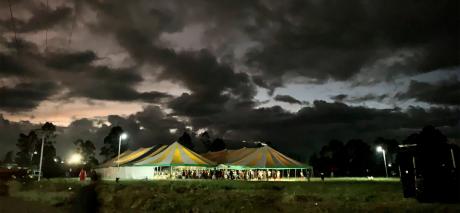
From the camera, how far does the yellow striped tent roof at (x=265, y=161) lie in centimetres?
3666

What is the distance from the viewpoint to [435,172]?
12195mm

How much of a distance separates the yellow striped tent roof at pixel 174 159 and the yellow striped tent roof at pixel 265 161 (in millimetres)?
3643

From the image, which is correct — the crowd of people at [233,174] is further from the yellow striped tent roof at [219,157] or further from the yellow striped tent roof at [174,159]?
the yellow striped tent roof at [174,159]

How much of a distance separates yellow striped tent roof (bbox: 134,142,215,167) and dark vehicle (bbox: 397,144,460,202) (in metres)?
24.4

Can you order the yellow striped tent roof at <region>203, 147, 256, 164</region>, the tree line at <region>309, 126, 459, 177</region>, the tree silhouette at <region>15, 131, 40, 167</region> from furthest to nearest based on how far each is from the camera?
the tree silhouette at <region>15, 131, 40, 167</region>, the tree line at <region>309, 126, 459, 177</region>, the yellow striped tent roof at <region>203, 147, 256, 164</region>

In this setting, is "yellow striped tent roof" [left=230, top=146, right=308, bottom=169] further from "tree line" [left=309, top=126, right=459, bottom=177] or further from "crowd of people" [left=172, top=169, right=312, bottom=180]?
"tree line" [left=309, top=126, right=459, bottom=177]

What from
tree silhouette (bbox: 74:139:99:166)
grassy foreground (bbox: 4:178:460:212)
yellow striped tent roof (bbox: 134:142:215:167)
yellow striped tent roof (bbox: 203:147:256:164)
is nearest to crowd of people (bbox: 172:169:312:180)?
yellow striped tent roof (bbox: 203:147:256:164)

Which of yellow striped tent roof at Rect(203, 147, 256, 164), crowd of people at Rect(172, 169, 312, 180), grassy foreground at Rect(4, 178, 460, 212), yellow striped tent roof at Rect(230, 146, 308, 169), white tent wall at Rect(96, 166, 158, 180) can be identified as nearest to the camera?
grassy foreground at Rect(4, 178, 460, 212)

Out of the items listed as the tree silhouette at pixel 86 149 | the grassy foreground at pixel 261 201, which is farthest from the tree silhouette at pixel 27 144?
the grassy foreground at pixel 261 201

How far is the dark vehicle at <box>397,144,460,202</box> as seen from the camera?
12.0m

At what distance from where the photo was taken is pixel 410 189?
13.1 meters

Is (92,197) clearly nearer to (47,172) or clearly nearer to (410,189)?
(410,189)

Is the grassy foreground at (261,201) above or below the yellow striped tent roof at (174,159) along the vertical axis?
below

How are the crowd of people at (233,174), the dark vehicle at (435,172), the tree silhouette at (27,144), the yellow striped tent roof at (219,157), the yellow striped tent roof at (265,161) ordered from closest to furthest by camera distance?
the dark vehicle at (435,172) → the yellow striped tent roof at (265,161) → the crowd of people at (233,174) → the yellow striped tent roof at (219,157) → the tree silhouette at (27,144)
